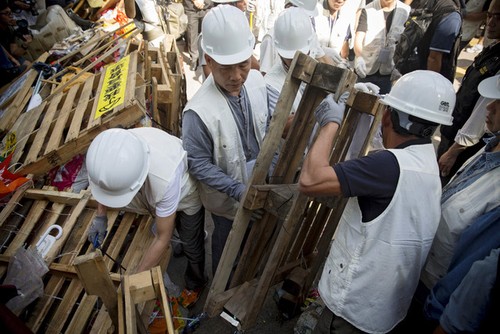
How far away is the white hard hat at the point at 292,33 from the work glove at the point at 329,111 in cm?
137

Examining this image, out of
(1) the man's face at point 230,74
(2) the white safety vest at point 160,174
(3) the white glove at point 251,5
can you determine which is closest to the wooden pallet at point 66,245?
(2) the white safety vest at point 160,174

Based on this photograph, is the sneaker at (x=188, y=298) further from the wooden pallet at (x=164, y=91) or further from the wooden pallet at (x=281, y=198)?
the wooden pallet at (x=164, y=91)

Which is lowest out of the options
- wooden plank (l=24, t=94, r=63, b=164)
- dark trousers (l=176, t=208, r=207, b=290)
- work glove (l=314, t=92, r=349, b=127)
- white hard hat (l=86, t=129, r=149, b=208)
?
dark trousers (l=176, t=208, r=207, b=290)

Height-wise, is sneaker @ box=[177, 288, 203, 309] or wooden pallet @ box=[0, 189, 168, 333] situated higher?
wooden pallet @ box=[0, 189, 168, 333]

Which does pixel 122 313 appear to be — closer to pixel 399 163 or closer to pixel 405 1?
pixel 399 163

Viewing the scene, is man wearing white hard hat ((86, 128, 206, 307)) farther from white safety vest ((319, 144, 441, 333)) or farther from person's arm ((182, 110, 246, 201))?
white safety vest ((319, 144, 441, 333))

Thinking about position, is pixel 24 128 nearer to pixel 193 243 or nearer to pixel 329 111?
pixel 193 243

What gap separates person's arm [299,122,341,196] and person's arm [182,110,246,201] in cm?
74

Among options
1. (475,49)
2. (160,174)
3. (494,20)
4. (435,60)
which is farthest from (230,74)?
(475,49)

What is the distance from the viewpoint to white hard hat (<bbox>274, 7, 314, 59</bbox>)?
2.97 metres

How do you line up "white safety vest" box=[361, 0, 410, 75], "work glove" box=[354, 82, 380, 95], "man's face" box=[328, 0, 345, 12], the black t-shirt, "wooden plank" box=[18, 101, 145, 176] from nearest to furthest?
the black t-shirt
"work glove" box=[354, 82, 380, 95]
"wooden plank" box=[18, 101, 145, 176]
"man's face" box=[328, 0, 345, 12]
"white safety vest" box=[361, 0, 410, 75]

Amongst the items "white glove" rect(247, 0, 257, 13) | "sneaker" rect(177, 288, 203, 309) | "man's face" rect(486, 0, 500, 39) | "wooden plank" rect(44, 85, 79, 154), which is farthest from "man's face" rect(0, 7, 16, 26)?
"man's face" rect(486, 0, 500, 39)

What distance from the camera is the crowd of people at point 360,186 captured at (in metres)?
1.47

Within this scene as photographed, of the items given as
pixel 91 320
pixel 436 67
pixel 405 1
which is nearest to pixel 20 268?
pixel 91 320
